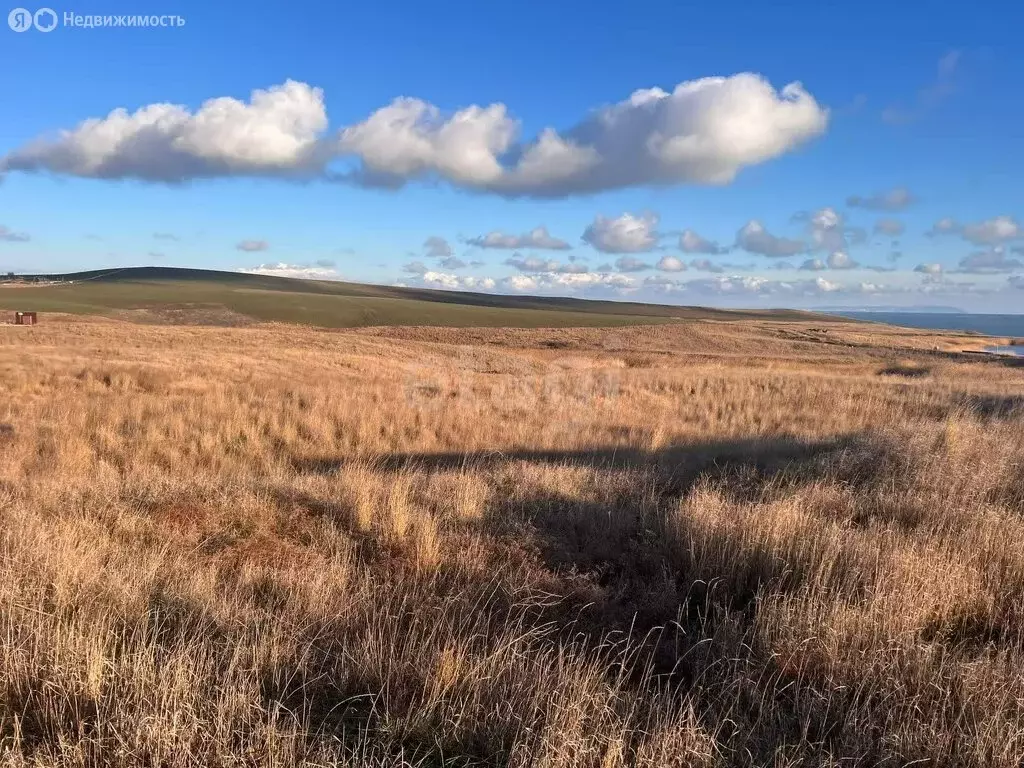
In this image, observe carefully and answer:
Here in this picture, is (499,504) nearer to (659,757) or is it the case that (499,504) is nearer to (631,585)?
(631,585)

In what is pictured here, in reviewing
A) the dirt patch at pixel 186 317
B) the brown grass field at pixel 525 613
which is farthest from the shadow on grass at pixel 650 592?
the dirt patch at pixel 186 317

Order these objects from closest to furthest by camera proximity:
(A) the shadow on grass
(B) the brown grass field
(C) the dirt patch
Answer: (B) the brown grass field
(A) the shadow on grass
(C) the dirt patch

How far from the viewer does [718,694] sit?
3287mm

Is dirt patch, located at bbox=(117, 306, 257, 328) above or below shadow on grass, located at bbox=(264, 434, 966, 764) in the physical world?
above

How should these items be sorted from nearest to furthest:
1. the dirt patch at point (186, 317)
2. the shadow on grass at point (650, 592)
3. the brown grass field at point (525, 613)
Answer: the brown grass field at point (525, 613) → the shadow on grass at point (650, 592) → the dirt patch at point (186, 317)

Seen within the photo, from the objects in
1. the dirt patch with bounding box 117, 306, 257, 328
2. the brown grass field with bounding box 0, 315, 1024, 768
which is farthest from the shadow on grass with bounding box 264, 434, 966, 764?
the dirt patch with bounding box 117, 306, 257, 328

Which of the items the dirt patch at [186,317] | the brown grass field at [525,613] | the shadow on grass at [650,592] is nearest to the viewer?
the brown grass field at [525,613]

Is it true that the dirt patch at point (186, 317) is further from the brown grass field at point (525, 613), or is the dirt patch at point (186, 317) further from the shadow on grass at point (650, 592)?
the shadow on grass at point (650, 592)

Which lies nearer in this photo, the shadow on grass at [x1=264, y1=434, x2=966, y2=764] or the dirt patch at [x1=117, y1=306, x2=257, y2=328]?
the shadow on grass at [x1=264, y1=434, x2=966, y2=764]

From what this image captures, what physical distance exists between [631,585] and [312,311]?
120402 millimetres

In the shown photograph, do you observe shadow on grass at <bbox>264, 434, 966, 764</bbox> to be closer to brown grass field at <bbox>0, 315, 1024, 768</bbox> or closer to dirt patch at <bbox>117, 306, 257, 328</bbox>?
brown grass field at <bbox>0, 315, 1024, 768</bbox>

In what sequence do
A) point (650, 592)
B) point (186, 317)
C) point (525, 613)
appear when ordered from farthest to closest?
point (186, 317)
point (650, 592)
point (525, 613)

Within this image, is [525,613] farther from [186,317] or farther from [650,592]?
[186,317]

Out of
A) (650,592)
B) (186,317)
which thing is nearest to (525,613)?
(650,592)
